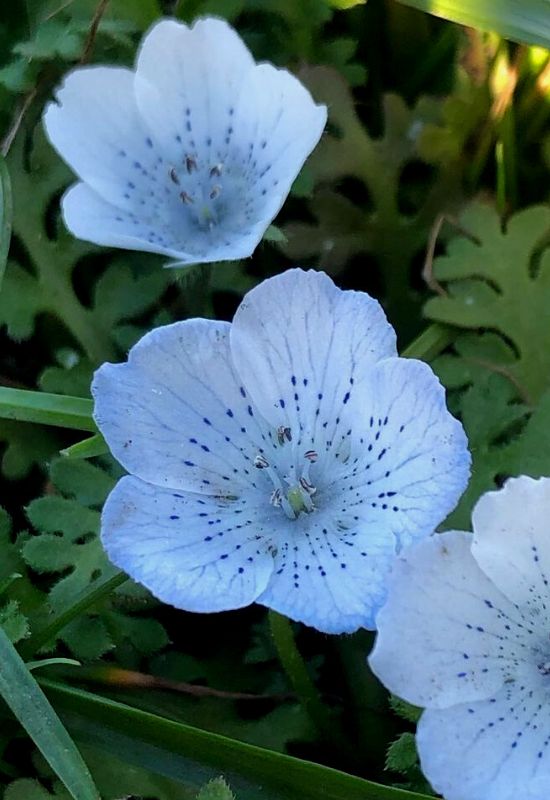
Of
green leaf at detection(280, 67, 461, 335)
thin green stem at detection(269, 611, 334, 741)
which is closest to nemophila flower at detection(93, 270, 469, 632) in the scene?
thin green stem at detection(269, 611, 334, 741)

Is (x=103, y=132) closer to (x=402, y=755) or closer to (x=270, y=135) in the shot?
(x=270, y=135)

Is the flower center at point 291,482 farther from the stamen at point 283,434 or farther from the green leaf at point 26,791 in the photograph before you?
the green leaf at point 26,791

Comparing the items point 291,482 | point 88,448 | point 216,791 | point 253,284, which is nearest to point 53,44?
point 253,284

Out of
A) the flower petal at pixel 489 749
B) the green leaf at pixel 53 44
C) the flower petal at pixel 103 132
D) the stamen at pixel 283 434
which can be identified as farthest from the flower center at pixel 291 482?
the green leaf at pixel 53 44

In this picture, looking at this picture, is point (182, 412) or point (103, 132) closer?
point (182, 412)

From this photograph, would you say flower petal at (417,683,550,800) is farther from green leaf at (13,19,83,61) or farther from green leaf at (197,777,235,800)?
green leaf at (13,19,83,61)

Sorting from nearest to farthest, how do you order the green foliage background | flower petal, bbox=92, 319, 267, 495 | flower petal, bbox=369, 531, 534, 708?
flower petal, bbox=369, 531, 534, 708, flower petal, bbox=92, 319, 267, 495, the green foliage background
